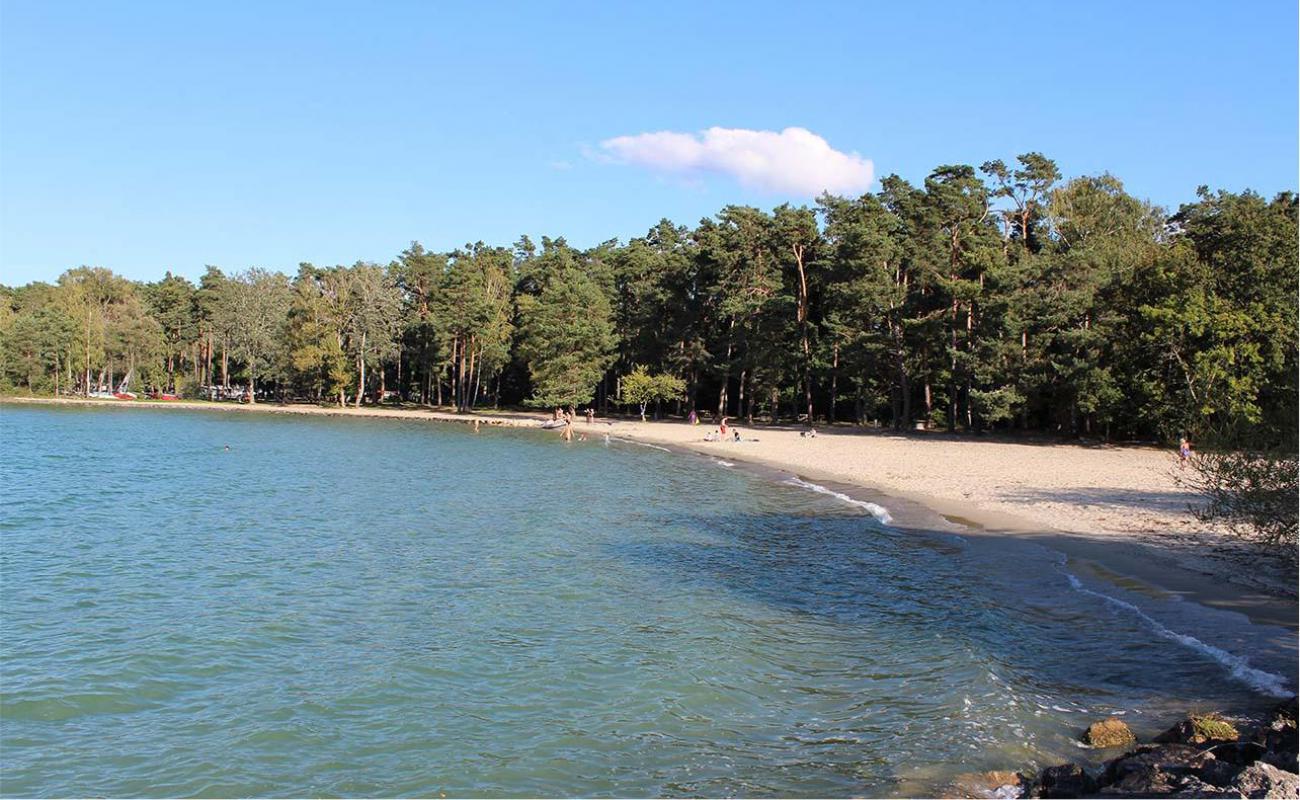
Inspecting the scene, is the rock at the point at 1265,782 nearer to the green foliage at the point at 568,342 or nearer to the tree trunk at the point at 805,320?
the tree trunk at the point at 805,320

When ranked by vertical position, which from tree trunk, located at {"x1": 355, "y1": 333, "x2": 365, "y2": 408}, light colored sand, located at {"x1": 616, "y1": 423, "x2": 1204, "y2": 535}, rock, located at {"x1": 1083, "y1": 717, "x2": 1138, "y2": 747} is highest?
tree trunk, located at {"x1": 355, "y1": 333, "x2": 365, "y2": 408}

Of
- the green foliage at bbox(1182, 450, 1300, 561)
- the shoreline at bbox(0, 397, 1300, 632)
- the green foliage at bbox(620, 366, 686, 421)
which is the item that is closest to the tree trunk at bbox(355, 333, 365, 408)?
the green foliage at bbox(620, 366, 686, 421)

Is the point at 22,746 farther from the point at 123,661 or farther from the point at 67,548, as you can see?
the point at 67,548

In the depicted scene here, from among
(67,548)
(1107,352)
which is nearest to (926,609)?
(67,548)

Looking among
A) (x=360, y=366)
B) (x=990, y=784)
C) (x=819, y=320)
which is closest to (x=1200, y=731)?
(x=990, y=784)

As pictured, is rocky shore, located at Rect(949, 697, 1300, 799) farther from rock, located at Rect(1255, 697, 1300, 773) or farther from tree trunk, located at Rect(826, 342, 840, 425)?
tree trunk, located at Rect(826, 342, 840, 425)

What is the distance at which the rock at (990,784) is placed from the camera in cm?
881

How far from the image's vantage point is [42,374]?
3765 inches

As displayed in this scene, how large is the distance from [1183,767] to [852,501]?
884 inches

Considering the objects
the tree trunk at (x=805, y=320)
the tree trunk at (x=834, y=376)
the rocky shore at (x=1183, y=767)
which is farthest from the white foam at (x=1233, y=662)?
the tree trunk at (x=805, y=320)

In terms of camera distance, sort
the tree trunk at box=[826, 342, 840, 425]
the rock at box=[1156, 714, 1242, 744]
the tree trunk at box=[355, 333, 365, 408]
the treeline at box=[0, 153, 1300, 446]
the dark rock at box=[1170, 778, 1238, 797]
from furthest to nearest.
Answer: the tree trunk at box=[355, 333, 365, 408] → the tree trunk at box=[826, 342, 840, 425] → the treeline at box=[0, 153, 1300, 446] → the rock at box=[1156, 714, 1242, 744] → the dark rock at box=[1170, 778, 1238, 797]

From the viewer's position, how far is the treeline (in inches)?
1649

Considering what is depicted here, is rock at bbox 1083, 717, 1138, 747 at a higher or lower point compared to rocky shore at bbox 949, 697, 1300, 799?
lower

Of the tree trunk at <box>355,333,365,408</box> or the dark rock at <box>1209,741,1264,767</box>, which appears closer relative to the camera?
the dark rock at <box>1209,741,1264,767</box>
